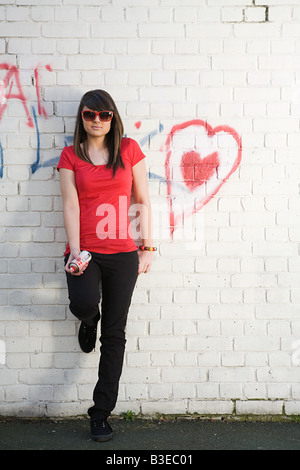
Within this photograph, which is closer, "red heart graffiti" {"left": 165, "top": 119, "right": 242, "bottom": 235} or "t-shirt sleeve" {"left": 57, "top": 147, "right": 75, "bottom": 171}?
"t-shirt sleeve" {"left": 57, "top": 147, "right": 75, "bottom": 171}

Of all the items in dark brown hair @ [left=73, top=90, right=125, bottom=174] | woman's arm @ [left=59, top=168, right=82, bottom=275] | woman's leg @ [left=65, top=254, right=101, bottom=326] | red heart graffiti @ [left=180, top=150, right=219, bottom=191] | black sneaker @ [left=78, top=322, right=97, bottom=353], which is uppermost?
dark brown hair @ [left=73, top=90, right=125, bottom=174]

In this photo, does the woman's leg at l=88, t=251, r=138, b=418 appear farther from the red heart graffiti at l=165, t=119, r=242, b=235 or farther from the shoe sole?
the red heart graffiti at l=165, t=119, r=242, b=235

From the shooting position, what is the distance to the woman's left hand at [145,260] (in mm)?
3295

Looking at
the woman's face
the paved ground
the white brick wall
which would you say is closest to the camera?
the paved ground

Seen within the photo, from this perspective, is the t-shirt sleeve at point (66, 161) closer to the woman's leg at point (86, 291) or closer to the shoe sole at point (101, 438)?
the woman's leg at point (86, 291)

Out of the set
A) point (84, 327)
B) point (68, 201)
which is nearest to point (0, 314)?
point (84, 327)

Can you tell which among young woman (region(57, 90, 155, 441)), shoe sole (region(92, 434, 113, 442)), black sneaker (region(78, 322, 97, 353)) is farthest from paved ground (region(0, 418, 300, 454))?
black sneaker (region(78, 322, 97, 353))

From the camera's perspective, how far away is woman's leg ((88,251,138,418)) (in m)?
3.04

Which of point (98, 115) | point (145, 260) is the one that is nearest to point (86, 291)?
point (145, 260)

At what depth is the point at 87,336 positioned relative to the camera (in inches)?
129

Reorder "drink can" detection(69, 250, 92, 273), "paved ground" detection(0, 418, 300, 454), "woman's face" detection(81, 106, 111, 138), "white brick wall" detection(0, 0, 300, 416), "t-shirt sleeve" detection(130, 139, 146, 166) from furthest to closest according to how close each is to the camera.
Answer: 1. "white brick wall" detection(0, 0, 300, 416)
2. "t-shirt sleeve" detection(130, 139, 146, 166)
3. "woman's face" detection(81, 106, 111, 138)
4. "paved ground" detection(0, 418, 300, 454)
5. "drink can" detection(69, 250, 92, 273)

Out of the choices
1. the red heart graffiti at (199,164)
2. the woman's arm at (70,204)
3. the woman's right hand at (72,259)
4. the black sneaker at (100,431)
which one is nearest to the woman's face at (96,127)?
the woman's arm at (70,204)

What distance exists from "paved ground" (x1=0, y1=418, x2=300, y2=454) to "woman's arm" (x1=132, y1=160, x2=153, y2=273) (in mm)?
1023

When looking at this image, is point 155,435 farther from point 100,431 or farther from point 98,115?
point 98,115
